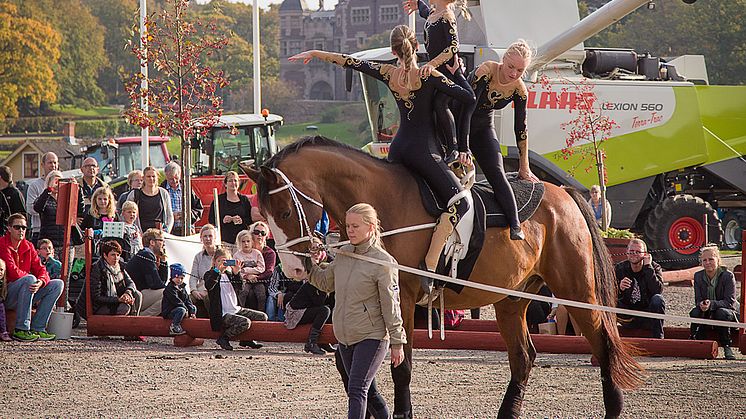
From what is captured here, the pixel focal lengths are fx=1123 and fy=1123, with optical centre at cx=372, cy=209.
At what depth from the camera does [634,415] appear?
28.0 ft

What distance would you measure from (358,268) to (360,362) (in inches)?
22.2

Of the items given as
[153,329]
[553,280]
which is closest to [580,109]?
[153,329]

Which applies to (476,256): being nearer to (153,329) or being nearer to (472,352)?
(472,352)

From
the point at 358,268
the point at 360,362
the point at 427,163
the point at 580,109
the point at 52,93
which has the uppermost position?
the point at 52,93

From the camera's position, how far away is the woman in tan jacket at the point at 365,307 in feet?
22.0

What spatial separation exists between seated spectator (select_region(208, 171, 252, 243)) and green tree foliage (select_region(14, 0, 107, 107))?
75.8m

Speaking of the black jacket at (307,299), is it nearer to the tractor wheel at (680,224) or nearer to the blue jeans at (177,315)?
the blue jeans at (177,315)

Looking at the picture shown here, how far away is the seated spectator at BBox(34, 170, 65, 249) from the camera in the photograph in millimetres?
14031

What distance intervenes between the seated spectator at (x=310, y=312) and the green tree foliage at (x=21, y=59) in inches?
2554

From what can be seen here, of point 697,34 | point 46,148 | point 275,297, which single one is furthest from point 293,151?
point 697,34

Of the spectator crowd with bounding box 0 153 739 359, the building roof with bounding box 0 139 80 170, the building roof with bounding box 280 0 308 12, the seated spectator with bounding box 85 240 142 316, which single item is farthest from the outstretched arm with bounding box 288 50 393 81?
the building roof with bounding box 280 0 308 12

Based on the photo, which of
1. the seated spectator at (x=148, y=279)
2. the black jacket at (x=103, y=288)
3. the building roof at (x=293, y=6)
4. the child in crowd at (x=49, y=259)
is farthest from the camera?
the building roof at (x=293, y=6)

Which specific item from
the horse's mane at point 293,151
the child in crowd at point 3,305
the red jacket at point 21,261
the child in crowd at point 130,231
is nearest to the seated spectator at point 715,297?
the horse's mane at point 293,151

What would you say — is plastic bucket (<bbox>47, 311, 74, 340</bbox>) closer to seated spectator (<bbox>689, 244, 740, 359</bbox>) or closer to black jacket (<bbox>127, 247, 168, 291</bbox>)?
black jacket (<bbox>127, 247, 168, 291</bbox>)
